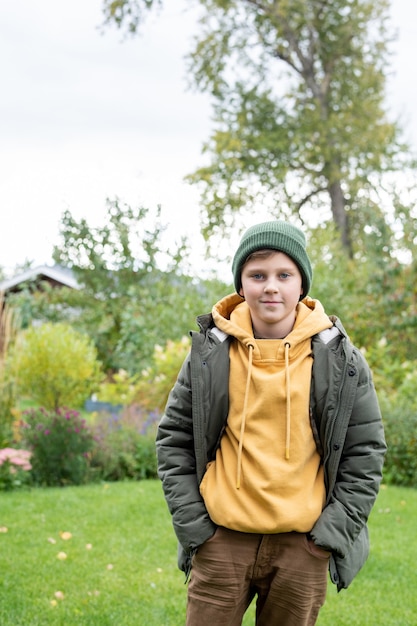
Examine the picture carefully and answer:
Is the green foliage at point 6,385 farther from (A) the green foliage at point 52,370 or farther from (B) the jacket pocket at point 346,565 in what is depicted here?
(B) the jacket pocket at point 346,565

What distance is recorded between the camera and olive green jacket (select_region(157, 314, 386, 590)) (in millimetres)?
2361

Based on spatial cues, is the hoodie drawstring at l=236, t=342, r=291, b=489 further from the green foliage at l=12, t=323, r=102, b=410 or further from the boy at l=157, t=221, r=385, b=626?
the green foliage at l=12, t=323, r=102, b=410

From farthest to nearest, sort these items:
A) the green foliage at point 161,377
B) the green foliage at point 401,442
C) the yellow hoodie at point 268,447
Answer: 1. the green foliage at point 161,377
2. the green foliage at point 401,442
3. the yellow hoodie at point 268,447

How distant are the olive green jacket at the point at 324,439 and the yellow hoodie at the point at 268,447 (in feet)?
0.11

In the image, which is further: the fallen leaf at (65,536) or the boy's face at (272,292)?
the fallen leaf at (65,536)

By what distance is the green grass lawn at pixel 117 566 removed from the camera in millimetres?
4238

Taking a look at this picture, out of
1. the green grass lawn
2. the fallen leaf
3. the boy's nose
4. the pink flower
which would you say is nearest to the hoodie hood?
the boy's nose

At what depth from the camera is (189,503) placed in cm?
242

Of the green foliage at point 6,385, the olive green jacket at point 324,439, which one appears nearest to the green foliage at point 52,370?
the green foliage at point 6,385

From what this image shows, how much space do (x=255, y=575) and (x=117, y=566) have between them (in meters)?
2.84

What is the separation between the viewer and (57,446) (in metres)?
7.58

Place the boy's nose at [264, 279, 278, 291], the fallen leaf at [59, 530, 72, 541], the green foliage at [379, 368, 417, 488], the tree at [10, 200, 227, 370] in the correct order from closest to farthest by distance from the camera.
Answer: the boy's nose at [264, 279, 278, 291] < the fallen leaf at [59, 530, 72, 541] < the green foliage at [379, 368, 417, 488] < the tree at [10, 200, 227, 370]

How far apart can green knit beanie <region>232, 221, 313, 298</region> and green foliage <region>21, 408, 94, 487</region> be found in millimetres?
5364

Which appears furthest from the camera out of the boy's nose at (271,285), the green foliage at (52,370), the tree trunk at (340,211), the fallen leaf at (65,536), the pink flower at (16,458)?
the tree trunk at (340,211)
